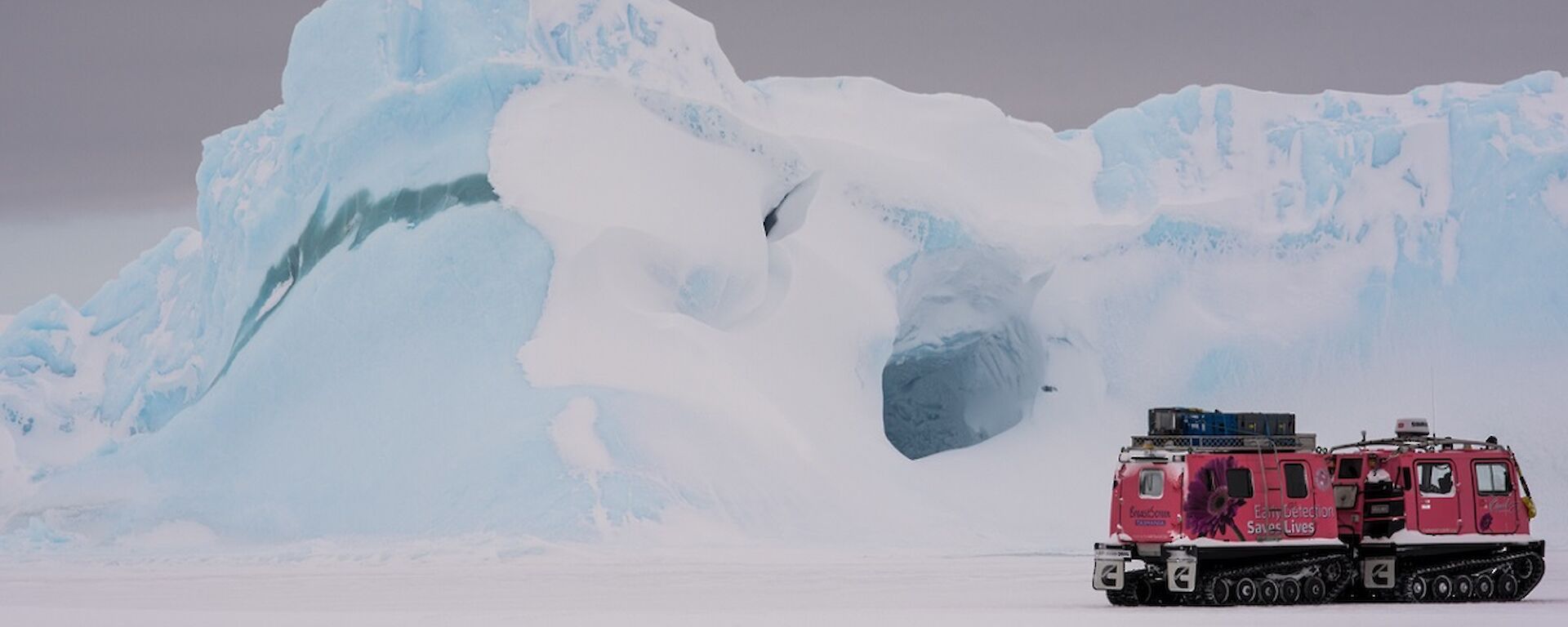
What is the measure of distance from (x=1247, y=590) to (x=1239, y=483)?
3.96ft

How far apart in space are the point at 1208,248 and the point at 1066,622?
3143 centimetres

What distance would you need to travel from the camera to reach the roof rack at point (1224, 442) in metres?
20.4

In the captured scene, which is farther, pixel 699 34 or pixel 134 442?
pixel 699 34

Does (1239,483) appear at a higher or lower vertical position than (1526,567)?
higher

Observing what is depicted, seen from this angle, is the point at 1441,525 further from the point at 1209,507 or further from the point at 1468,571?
the point at 1209,507

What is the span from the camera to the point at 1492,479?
21.5m

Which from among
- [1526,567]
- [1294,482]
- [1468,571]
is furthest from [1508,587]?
[1294,482]

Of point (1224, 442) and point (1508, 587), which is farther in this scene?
point (1508, 587)

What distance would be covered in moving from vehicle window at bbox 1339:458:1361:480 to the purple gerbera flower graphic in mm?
2499

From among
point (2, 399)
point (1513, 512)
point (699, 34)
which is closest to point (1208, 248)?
point (699, 34)

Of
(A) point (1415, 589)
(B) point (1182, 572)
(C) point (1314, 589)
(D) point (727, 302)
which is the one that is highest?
(D) point (727, 302)

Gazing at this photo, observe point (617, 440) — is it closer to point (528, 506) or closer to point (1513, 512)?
point (528, 506)

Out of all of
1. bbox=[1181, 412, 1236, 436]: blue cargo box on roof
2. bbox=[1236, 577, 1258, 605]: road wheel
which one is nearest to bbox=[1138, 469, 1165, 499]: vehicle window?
bbox=[1181, 412, 1236, 436]: blue cargo box on roof

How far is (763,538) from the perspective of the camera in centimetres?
3278
